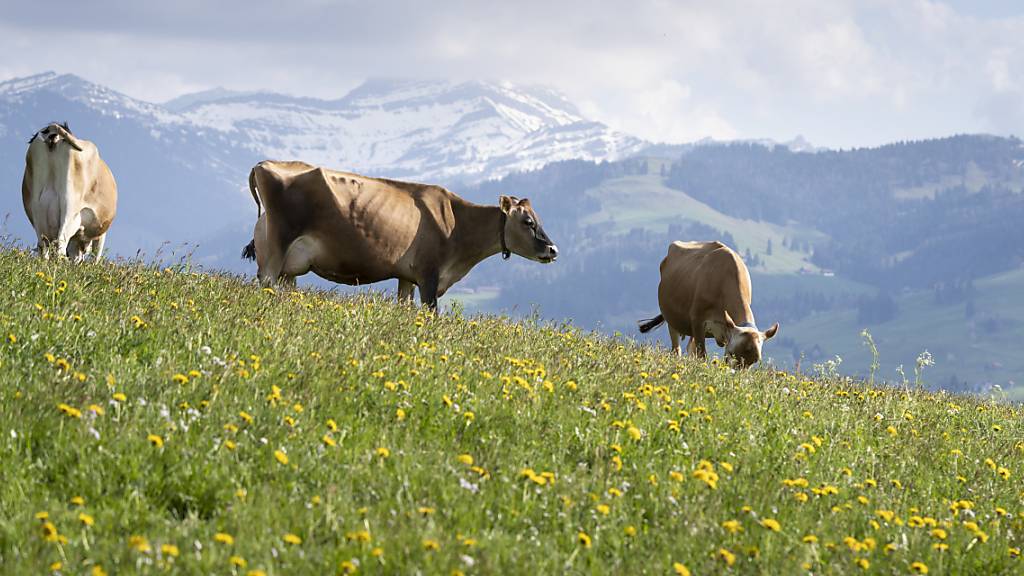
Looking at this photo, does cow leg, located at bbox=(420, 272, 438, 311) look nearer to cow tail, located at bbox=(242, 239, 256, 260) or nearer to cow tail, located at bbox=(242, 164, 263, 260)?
cow tail, located at bbox=(242, 164, 263, 260)

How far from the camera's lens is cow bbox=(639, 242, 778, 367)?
617 inches

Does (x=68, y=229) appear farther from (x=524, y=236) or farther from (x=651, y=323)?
(x=651, y=323)

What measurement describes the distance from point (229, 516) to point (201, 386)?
159 cm

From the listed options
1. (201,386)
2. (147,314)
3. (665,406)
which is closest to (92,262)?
(147,314)

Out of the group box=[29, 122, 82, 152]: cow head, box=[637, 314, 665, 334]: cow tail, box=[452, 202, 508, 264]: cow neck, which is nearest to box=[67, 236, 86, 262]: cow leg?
box=[29, 122, 82, 152]: cow head

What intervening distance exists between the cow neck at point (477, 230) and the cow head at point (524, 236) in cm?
8

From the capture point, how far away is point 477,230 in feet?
51.3

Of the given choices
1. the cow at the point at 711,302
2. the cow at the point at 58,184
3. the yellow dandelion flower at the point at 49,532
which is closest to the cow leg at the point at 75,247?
the cow at the point at 58,184

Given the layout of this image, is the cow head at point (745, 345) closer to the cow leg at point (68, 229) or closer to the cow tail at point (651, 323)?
the cow tail at point (651, 323)

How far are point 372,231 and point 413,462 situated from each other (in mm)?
8572

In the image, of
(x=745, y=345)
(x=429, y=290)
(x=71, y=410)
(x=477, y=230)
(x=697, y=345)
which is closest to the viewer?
(x=71, y=410)

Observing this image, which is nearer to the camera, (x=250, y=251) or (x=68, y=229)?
(x=68, y=229)

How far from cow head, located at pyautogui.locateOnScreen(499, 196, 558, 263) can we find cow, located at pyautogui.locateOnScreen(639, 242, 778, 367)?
8.55ft

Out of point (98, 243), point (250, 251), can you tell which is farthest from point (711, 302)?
point (98, 243)
